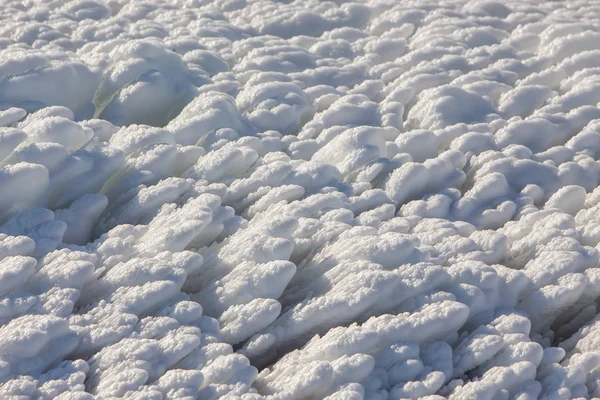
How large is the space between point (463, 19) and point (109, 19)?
292 centimetres

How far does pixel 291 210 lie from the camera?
151 inches

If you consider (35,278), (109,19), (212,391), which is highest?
(109,19)

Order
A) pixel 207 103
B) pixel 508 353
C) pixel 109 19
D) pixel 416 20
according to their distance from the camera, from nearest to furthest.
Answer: pixel 508 353 → pixel 207 103 → pixel 109 19 → pixel 416 20

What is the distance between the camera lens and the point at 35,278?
3.32 metres

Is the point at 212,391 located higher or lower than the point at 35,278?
lower

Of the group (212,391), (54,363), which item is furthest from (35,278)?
(212,391)

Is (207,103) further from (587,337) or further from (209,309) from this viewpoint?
(587,337)

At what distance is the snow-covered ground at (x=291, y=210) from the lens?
10.2 ft

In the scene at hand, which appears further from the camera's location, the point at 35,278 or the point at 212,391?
the point at 35,278

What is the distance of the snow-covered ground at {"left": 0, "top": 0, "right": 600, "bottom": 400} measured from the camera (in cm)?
310

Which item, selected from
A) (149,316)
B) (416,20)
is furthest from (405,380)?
(416,20)

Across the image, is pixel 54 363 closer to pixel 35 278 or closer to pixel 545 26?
pixel 35 278

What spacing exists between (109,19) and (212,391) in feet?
12.4

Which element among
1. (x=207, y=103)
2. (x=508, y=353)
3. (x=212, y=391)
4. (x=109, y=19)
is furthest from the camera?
(x=109, y=19)
